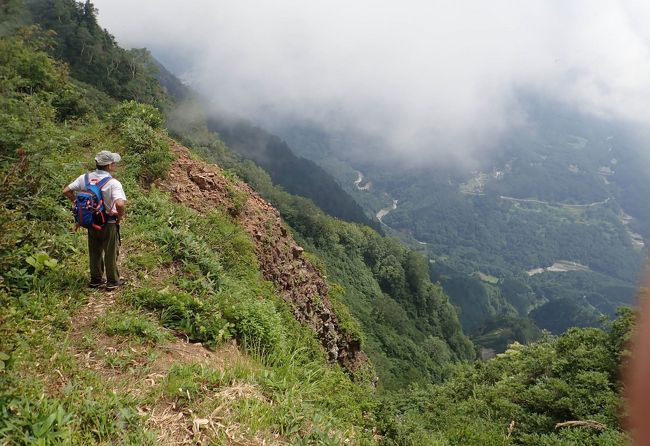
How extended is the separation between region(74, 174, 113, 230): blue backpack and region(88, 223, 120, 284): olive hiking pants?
0.17m

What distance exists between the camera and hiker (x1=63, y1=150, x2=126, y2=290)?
650 centimetres

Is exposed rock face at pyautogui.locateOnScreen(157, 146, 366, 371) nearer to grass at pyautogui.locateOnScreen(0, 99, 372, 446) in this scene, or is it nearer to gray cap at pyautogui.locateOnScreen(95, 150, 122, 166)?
grass at pyautogui.locateOnScreen(0, 99, 372, 446)

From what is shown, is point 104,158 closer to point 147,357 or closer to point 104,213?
point 104,213

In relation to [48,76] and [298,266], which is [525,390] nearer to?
[298,266]

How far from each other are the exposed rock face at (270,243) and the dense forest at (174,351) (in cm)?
47

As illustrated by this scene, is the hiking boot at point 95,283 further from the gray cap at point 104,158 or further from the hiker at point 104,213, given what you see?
the gray cap at point 104,158

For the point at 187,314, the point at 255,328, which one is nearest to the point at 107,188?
the point at 187,314

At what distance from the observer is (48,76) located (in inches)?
788

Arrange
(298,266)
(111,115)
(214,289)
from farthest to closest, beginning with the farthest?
(298,266) < (111,115) < (214,289)

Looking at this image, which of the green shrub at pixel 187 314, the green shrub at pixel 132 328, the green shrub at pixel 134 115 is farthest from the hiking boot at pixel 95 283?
the green shrub at pixel 134 115

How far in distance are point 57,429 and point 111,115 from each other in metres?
13.3

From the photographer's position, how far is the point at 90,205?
21.1 ft

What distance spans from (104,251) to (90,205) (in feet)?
2.81

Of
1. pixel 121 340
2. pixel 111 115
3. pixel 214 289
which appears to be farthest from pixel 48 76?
pixel 121 340
